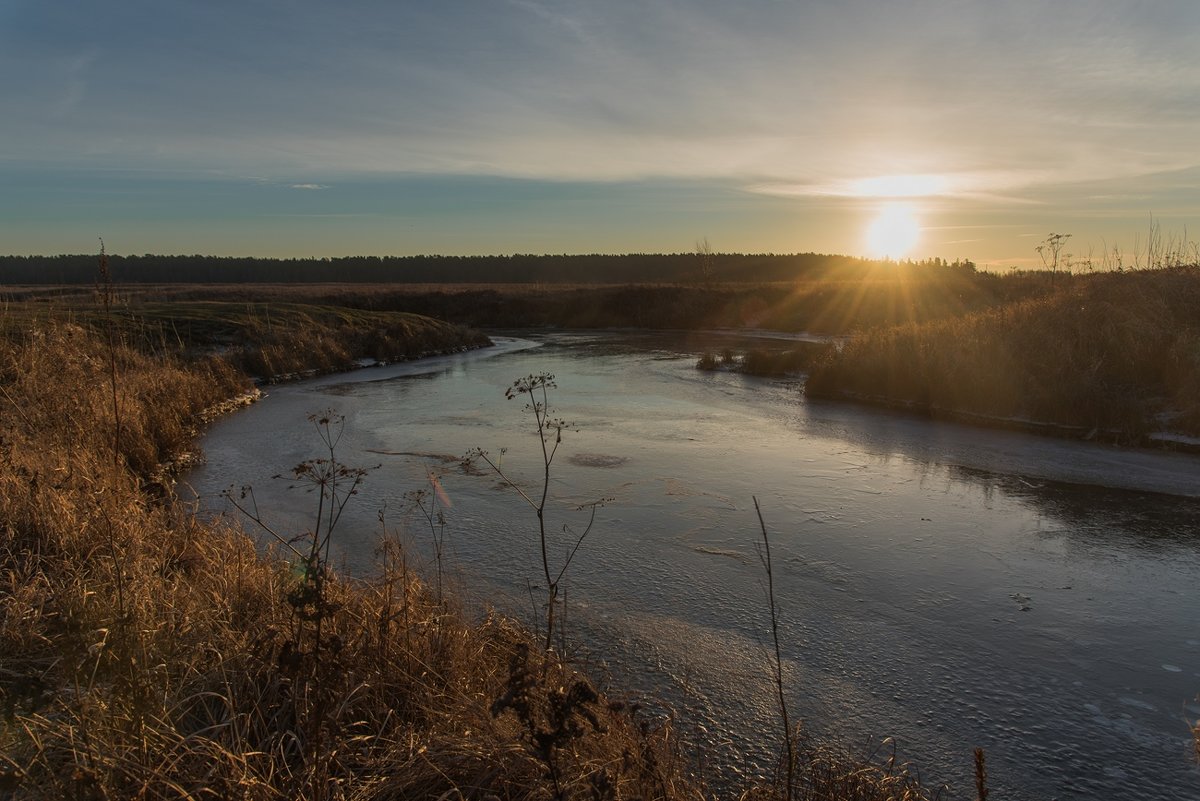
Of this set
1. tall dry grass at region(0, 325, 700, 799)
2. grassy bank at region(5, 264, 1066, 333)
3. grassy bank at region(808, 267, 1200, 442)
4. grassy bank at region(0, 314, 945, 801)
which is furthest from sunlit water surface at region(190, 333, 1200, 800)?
grassy bank at region(5, 264, 1066, 333)

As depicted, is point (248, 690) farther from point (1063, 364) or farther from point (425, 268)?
point (425, 268)

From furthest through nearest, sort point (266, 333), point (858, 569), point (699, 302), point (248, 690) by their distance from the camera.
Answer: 1. point (699, 302)
2. point (266, 333)
3. point (858, 569)
4. point (248, 690)

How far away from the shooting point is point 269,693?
317cm

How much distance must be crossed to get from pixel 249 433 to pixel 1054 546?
10.9 metres

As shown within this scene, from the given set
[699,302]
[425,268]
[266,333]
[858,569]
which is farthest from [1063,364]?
[425,268]

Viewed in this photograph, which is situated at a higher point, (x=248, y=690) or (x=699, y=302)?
(x=699, y=302)

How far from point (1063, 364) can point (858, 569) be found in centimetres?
847

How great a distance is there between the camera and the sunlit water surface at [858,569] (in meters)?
3.92

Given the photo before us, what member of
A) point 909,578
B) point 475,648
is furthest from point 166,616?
point 909,578

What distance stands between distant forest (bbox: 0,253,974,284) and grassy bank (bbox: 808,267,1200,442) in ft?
269

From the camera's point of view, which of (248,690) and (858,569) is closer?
(248,690)

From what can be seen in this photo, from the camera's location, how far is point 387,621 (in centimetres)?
368

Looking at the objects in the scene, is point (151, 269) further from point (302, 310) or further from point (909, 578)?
point (909, 578)

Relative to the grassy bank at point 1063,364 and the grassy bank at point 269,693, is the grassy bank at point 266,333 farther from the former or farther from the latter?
the grassy bank at point 1063,364
